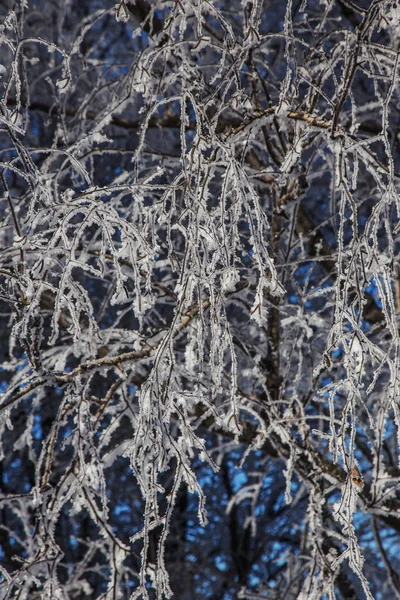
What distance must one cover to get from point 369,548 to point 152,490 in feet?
A: 18.8

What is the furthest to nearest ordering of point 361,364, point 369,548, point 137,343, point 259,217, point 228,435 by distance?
point 369,548
point 228,435
point 137,343
point 259,217
point 361,364

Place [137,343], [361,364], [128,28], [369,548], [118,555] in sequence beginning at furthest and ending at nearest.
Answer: [369,548] → [128,28] → [137,343] → [118,555] → [361,364]

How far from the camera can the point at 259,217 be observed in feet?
5.39

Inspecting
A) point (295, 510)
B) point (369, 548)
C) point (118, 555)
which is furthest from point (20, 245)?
point (295, 510)

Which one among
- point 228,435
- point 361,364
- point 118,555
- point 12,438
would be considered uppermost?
point 12,438

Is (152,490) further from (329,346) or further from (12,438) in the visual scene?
(12,438)

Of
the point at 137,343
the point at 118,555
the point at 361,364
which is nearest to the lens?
the point at 361,364

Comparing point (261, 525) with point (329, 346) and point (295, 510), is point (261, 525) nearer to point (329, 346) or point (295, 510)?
point (295, 510)

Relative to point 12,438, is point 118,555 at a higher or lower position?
lower

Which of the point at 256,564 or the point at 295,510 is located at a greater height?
the point at 295,510

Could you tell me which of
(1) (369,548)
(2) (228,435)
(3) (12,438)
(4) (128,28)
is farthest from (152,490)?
(3) (12,438)

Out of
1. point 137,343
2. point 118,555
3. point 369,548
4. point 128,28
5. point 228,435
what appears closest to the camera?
point 118,555

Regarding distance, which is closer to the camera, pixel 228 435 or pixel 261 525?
pixel 228 435

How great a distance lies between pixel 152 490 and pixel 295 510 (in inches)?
252
